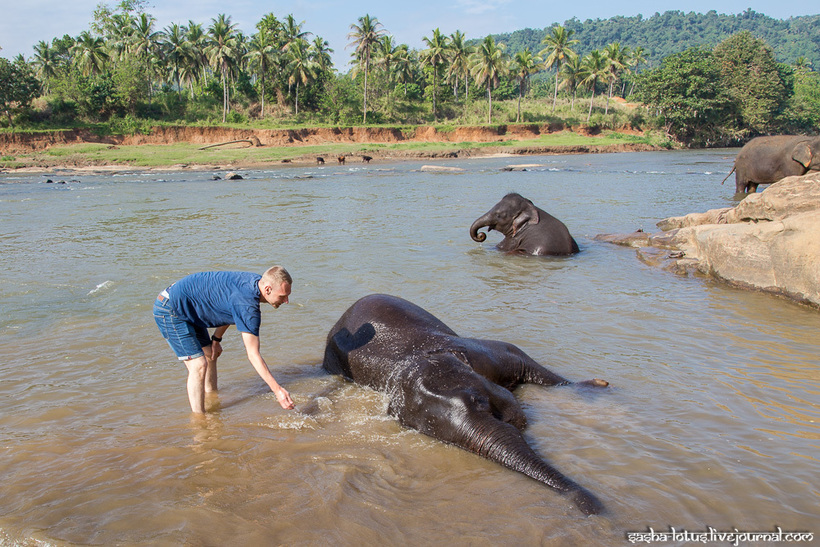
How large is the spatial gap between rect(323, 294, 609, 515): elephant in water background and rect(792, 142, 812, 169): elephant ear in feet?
47.1

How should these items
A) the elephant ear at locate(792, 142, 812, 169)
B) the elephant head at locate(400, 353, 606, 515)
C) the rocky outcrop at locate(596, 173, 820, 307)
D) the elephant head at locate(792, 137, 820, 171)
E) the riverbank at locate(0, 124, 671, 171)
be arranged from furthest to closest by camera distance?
the riverbank at locate(0, 124, 671, 171), the elephant ear at locate(792, 142, 812, 169), the elephant head at locate(792, 137, 820, 171), the rocky outcrop at locate(596, 173, 820, 307), the elephant head at locate(400, 353, 606, 515)

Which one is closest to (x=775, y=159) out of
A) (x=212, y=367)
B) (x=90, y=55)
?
(x=212, y=367)

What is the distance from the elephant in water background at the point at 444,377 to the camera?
4.19 meters

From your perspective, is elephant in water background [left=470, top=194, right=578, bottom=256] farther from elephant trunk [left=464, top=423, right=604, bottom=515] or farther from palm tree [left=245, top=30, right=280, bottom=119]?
palm tree [left=245, top=30, right=280, bottom=119]

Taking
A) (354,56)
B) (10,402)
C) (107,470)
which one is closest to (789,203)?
(107,470)

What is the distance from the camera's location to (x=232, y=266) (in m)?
10.7

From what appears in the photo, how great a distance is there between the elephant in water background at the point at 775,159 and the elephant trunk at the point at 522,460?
1575 centimetres

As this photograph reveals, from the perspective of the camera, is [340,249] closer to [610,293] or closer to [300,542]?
[610,293]

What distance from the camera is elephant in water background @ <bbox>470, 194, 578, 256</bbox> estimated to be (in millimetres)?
11352

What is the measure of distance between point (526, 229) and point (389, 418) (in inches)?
293

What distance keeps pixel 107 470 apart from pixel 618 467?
3.54 meters

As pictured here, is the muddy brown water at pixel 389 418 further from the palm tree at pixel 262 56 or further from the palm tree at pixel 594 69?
the palm tree at pixel 594 69

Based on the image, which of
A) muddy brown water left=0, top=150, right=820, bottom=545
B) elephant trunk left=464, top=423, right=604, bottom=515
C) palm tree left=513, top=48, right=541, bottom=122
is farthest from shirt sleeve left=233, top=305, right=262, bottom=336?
palm tree left=513, top=48, right=541, bottom=122

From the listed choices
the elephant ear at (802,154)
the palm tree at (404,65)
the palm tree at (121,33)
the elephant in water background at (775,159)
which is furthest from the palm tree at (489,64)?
the elephant ear at (802,154)
